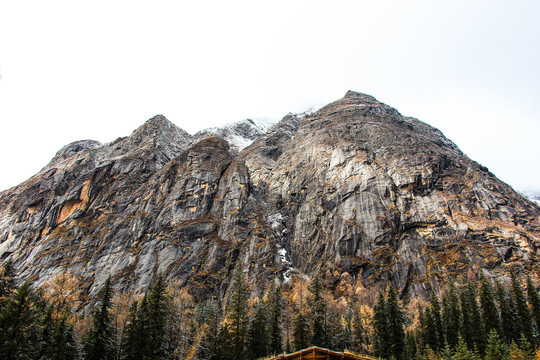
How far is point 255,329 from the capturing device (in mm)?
43531

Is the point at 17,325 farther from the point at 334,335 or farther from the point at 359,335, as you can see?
the point at 359,335

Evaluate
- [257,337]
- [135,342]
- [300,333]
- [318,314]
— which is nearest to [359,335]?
[318,314]

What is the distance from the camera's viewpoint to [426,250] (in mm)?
90688

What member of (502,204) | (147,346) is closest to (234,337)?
(147,346)

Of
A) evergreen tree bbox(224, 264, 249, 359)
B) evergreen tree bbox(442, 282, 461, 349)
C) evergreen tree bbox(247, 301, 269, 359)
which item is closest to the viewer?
evergreen tree bbox(224, 264, 249, 359)

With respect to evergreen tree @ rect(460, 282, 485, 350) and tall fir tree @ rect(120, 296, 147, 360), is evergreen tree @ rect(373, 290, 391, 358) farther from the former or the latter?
tall fir tree @ rect(120, 296, 147, 360)

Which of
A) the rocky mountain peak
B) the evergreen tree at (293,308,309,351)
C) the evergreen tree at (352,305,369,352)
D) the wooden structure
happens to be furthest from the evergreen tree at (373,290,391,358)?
the rocky mountain peak

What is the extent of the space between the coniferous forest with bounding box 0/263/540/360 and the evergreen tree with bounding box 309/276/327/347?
0.41 ft

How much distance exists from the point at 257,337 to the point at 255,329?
0.97 meters

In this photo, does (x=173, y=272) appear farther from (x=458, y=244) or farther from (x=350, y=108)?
(x=350, y=108)

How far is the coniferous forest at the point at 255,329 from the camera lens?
35.1 m

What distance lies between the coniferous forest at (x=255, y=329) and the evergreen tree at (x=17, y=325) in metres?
0.08

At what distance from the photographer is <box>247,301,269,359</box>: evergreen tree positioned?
139 ft

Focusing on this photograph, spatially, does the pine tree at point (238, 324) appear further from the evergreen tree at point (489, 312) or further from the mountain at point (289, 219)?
the mountain at point (289, 219)
